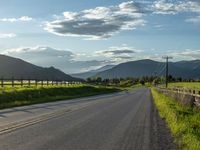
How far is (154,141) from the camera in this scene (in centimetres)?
1255

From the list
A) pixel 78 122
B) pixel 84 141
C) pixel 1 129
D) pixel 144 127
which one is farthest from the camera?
pixel 78 122

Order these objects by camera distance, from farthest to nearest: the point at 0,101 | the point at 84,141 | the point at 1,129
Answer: the point at 0,101 < the point at 1,129 < the point at 84,141

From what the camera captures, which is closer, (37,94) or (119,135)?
(119,135)

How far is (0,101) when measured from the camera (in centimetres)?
3192

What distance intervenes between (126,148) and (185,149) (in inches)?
56.6

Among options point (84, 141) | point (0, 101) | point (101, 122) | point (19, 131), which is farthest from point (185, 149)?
point (0, 101)

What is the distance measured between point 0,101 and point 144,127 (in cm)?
1776

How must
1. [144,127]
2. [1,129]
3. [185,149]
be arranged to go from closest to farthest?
1. [185,149]
2. [1,129]
3. [144,127]

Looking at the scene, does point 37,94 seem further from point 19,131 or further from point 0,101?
point 19,131

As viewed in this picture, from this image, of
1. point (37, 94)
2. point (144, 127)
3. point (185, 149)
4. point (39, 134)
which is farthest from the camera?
A: point (37, 94)

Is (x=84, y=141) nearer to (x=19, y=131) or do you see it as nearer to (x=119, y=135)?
(x=119, y=135)

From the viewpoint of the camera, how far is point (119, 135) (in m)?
13.7

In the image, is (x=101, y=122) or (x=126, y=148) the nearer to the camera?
(x=126, y=148)

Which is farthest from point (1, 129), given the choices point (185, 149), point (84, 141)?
point (185, 149)
